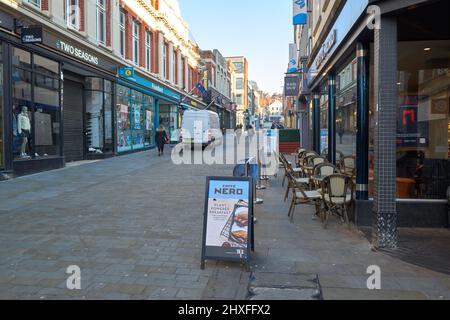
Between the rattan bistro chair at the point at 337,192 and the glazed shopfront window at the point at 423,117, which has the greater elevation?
the glazed shopfront window at the point at 423,117

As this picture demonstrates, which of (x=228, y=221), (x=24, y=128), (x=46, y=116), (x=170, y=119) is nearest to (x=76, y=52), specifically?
(x=46, y=116)

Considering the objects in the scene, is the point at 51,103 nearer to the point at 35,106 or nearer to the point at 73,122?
the point at 35,106

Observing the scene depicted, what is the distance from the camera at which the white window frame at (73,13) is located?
15734mm

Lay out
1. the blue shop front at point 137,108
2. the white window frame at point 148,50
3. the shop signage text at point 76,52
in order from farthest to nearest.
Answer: the white window frame at point 148,50 < the blue shop front at point 137,108 < the shop signage text at point 76,52

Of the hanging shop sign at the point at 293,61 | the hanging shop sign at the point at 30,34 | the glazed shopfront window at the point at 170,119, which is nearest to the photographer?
the hanging shop sign at the point at 30,34

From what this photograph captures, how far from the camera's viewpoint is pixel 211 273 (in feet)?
15.6

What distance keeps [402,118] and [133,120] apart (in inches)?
712

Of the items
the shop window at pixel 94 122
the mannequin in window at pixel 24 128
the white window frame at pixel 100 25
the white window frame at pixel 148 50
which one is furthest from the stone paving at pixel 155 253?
the white window frame at pixel 148 50

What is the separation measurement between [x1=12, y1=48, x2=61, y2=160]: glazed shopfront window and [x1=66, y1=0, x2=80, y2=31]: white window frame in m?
2.12

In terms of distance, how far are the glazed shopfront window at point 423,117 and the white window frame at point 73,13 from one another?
12625 millimetres

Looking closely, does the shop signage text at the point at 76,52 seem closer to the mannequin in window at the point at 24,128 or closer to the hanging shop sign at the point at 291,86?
the mannequin in window at the point at 24,128

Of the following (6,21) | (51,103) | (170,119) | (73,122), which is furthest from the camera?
(170,119)

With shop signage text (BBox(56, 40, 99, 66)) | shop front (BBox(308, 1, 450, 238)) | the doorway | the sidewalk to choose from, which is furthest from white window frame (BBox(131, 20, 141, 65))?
the sidewalk

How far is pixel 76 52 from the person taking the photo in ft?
52.2
